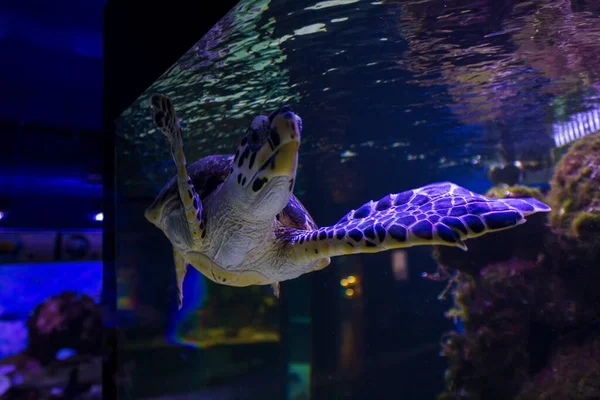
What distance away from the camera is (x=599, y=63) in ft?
21.6

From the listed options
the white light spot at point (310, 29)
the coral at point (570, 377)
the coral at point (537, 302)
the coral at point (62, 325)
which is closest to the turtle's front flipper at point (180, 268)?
the coral at point (62, 325)

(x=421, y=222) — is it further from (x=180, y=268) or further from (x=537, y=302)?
(x=537, y=302)

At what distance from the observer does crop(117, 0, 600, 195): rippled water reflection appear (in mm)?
4328

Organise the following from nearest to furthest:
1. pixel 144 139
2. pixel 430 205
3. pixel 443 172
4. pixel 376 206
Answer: pixel 430 205
pixel 376 206
pixel 144 139
pixel 443 172

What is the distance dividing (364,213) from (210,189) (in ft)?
4.45

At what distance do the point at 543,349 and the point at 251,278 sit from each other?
5.27 m

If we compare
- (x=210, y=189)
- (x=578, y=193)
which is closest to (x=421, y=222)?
(x=210, y=189)

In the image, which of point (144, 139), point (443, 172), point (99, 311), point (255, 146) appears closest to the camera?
point (255, 146)

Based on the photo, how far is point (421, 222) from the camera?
223 cm

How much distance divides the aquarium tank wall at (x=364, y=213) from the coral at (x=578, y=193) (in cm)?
3

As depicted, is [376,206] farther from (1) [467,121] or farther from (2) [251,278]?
(1) [467,121]

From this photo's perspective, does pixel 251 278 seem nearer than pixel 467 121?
Yes

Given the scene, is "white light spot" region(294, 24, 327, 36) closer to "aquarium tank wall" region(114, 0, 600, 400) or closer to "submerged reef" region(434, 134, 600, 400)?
"aquarium tank wall" region(114, 0, 600, 400)

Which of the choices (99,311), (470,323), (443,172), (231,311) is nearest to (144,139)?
(99,311)
